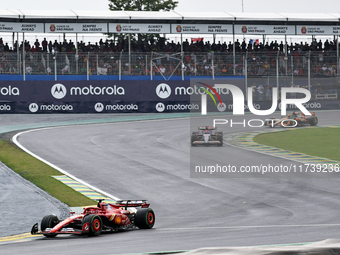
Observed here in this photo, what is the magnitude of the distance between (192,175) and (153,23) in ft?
76.3

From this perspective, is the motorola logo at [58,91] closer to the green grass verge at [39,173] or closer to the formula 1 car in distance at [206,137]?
the green grass verge at [39,173]

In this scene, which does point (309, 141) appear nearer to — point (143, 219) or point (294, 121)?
point (294, 121)

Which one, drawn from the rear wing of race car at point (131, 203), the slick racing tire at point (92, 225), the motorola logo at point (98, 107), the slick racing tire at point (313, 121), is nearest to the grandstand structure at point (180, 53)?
the motorola logo at point (98, 107)

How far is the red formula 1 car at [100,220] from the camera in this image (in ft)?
33.6

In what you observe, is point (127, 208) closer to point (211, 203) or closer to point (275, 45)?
point (211, 203)

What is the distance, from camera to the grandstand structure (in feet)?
117

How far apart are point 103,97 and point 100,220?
24825mm

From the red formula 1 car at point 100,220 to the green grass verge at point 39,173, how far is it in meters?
3.54

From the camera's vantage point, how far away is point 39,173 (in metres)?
18.7

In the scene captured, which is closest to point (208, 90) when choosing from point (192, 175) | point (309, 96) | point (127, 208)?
point (309, 96)

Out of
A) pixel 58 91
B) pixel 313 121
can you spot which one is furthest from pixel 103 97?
pixel 313 121

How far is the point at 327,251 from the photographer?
17.1ft

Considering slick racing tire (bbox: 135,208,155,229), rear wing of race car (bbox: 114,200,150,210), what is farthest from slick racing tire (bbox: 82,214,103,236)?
rear wing of race car (bbox: 114,200,150,210)

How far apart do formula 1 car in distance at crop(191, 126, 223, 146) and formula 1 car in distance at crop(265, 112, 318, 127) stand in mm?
7696
